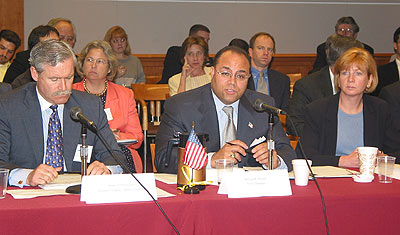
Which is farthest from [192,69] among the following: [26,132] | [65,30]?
[26,132]

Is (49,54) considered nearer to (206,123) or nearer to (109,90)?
(206,123)

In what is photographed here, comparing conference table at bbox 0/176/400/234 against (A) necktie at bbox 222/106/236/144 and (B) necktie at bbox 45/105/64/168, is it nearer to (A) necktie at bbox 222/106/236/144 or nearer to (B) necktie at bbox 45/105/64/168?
(B) necktie at bbox 45/105/64/168

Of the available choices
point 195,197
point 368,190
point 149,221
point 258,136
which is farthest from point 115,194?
point 258,136

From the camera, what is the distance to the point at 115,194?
2.21 meters

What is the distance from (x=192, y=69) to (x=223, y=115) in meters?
2.97

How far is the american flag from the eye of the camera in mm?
2477

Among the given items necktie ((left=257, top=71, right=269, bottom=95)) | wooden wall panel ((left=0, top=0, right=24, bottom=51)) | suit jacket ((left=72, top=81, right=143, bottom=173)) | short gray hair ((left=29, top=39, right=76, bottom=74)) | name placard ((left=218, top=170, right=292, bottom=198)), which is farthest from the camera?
wooden wall panel ((left=0, top=0, right=24, bottom=51))

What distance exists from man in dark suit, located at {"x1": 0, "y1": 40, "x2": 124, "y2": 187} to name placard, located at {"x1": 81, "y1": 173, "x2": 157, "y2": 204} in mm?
600

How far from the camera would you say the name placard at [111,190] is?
220cm

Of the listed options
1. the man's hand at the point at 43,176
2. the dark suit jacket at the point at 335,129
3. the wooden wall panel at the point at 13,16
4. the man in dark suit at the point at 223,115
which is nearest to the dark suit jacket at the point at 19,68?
the man in dark suit at the point at 223,115

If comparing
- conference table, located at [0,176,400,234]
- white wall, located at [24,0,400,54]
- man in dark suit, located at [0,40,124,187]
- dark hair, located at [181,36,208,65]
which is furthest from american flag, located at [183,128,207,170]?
white wall, located at [24,0,400,54]

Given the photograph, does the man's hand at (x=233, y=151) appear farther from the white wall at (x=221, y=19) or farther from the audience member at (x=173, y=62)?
the white wall at (x=221, y=19)

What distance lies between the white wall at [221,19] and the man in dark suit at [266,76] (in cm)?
350

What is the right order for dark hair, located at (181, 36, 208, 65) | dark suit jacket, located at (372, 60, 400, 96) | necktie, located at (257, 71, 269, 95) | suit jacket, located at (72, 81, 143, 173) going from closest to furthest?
suit jacket, located at (72, 81, 143, 173) < dark suit jacket, located at (372, 60, 400, 96) < necktie, located at (257, 71, 269, 95) < dark hair, located at (181, 36, 208, 65)
